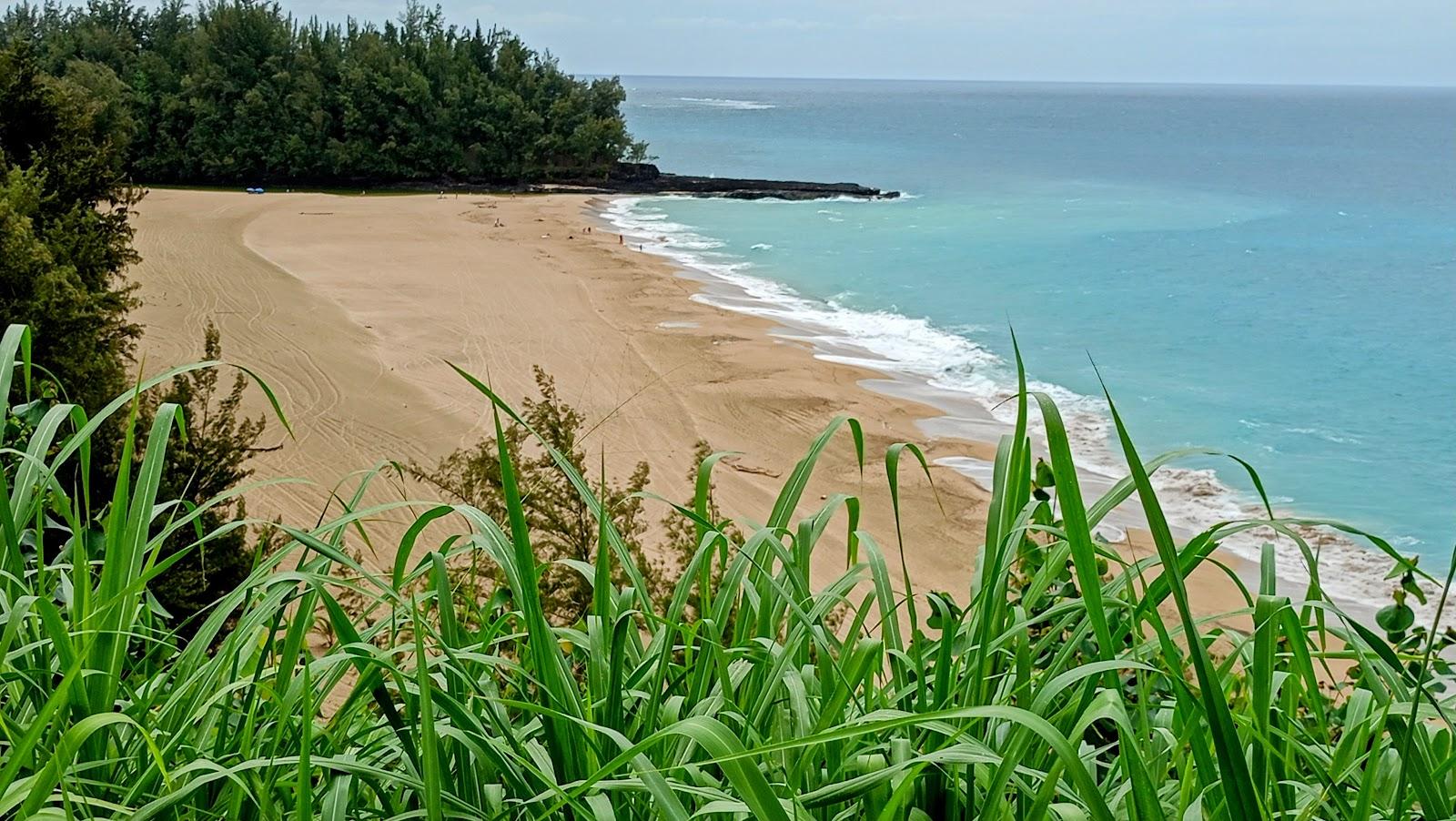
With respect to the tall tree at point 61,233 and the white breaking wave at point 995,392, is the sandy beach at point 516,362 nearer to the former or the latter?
the white breaking wave at point 995,392

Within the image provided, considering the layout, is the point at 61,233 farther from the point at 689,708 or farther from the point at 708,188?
the point at 708,188

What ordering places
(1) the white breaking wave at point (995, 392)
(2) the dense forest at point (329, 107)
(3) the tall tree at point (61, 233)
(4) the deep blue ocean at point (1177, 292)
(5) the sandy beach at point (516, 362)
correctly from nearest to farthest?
(3) the tall tree at point (61, 233) → (1) the white breaking wave at point (995, 392) → (5) the sandy beach at point (516, 362) → (4) the deep blue ocean at point (1177, 292) → (2) the dense forest at point (329, 107)

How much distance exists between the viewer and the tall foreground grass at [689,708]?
0.98 meters

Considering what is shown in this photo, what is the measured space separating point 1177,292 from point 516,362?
17.6m

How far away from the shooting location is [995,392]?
1781 centimetres

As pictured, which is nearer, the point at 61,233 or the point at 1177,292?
the point at 61,233

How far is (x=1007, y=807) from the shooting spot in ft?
3.45

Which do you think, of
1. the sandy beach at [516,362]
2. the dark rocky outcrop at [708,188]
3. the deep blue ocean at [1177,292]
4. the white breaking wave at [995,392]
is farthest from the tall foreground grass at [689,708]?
the dark rocky outcrop at [708,188]

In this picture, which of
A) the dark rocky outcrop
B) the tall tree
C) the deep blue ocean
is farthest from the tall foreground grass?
the dark rocky outcrop

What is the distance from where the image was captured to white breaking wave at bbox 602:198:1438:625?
11508mm

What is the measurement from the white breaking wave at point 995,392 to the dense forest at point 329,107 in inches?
620

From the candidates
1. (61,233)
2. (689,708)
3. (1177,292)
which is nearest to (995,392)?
(1177,292)

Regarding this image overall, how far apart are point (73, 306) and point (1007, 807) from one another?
31.5 feet

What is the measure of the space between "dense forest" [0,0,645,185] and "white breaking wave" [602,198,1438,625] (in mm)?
15756
